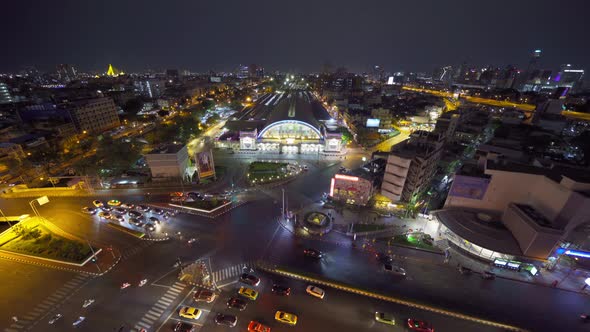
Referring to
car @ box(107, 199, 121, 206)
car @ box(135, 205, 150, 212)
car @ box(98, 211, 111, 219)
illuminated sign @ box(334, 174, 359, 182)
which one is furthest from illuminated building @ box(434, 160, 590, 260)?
car @ box(107, 199, 121, 206)

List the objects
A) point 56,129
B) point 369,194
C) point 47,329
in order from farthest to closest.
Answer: point 56,129, point 369,194, point 47,329

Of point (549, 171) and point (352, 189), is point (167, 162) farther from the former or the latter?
point (549, 171)

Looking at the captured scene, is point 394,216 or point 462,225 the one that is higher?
point 462,225

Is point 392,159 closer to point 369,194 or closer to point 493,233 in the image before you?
point 369,194

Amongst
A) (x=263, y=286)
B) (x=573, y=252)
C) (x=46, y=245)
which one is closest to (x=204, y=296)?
(x=263, y=286)

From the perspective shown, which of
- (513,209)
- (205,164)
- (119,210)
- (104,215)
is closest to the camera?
(513,209)

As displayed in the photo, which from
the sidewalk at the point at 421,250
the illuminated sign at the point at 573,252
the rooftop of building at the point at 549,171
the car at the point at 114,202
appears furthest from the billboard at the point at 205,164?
the illuminated sign at the point at 573,252

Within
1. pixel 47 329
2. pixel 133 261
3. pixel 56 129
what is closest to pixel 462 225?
pixel 133 261

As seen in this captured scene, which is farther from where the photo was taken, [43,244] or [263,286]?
[43,244]
